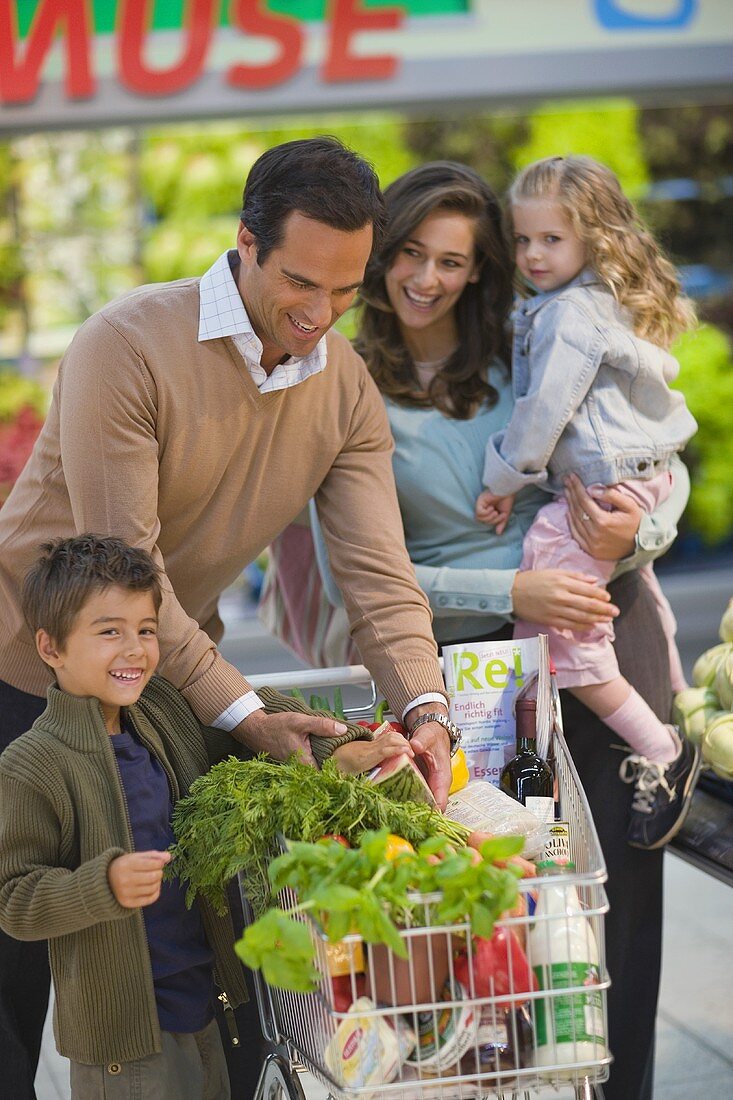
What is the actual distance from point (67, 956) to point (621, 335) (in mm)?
1676

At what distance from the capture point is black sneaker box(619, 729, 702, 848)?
9.18 feet

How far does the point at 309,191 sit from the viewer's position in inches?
86.8

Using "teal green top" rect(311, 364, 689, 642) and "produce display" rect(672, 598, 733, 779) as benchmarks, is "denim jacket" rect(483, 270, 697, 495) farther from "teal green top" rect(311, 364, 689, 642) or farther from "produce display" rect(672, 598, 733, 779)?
"produce display" rect(672, 598, 733, 779)

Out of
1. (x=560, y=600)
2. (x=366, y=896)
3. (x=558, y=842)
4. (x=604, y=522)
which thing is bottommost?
(x=558, y=842)

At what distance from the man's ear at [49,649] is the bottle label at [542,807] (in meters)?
0.81

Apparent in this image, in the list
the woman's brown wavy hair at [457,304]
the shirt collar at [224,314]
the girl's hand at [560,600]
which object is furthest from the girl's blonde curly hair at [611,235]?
the shirt collar at [224,314]

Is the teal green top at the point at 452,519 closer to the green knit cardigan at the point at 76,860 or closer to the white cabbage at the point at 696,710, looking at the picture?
the white cabbage at the point at 696,710

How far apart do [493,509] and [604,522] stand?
24 cm

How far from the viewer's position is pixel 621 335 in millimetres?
2877

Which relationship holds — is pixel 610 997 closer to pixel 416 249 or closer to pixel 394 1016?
pixel 394 1016

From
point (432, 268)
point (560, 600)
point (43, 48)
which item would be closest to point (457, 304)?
point (432, 268)

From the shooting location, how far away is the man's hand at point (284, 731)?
7.21ft

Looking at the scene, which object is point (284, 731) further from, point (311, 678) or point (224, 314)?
point (224, 314)

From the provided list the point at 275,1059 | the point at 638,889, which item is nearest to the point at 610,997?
the point at 638,889
